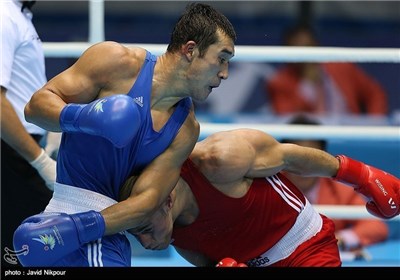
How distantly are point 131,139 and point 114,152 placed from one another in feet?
0.31

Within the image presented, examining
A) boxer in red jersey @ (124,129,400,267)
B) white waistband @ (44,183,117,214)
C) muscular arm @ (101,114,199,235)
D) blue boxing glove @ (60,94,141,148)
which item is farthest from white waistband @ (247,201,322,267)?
blue boxing glove @ (60,94,141,148)

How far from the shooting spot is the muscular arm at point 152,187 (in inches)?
94.9

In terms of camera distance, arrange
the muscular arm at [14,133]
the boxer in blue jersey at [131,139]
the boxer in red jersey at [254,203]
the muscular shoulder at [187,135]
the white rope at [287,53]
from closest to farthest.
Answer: the boxer in blue jersey at [131,139], the muscular shoulder at [187,135], the boxer in red jersey at [254,203], the muscular arm at [14,133], the white rope at [287,53]

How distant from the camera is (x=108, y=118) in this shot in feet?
7.39

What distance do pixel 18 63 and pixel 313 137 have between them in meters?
1.10

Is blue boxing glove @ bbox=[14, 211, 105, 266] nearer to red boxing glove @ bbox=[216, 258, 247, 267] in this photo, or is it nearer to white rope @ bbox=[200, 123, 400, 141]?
red boxing glove @ bbox=[216, 258, 247, 267]

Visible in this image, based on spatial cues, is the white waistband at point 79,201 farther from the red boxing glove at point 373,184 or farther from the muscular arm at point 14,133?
the red boxing glove at point 373,184

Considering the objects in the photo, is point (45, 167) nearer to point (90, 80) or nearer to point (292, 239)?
point (90, 80)

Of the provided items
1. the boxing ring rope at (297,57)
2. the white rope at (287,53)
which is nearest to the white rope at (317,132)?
the boxing ring rope at (297,57)

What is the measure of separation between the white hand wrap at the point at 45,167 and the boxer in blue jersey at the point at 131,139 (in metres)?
0.55

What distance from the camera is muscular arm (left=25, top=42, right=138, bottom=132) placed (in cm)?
243

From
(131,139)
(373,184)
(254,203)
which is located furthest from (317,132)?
(131,139)

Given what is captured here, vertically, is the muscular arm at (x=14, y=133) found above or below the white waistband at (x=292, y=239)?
above

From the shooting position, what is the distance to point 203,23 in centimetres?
247
